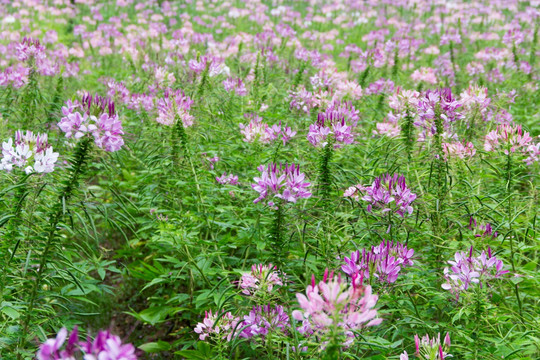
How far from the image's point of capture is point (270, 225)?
224 cm

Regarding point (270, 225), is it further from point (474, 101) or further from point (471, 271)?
point (474, 101)

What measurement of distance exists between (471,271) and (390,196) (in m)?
0.43

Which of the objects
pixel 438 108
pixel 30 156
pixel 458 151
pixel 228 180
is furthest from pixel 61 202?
pixel 458 151

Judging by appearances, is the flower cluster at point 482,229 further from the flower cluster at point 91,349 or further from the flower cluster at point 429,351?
the flower cluster at point 91,349

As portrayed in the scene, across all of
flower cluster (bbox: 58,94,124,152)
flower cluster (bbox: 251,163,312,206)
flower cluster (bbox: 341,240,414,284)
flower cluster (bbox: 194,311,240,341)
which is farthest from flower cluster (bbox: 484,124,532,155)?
flower cluster (bbox: 58,94,124,152)

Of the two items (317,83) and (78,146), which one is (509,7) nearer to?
(317,83)

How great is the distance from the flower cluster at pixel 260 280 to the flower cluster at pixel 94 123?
2.34 ft

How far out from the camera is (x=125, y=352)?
3.21 ft

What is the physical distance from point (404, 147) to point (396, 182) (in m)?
0.51

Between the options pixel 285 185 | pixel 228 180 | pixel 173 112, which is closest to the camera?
pixel 285 185

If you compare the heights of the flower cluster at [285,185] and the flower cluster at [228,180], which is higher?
the flower cluster at [285,185]

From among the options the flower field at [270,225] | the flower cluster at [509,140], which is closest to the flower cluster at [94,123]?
the flower field at [270,225]


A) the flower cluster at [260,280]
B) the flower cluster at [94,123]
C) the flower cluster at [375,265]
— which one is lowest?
the flower cluster at [260,280]

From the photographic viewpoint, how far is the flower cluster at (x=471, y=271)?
5.99ft
